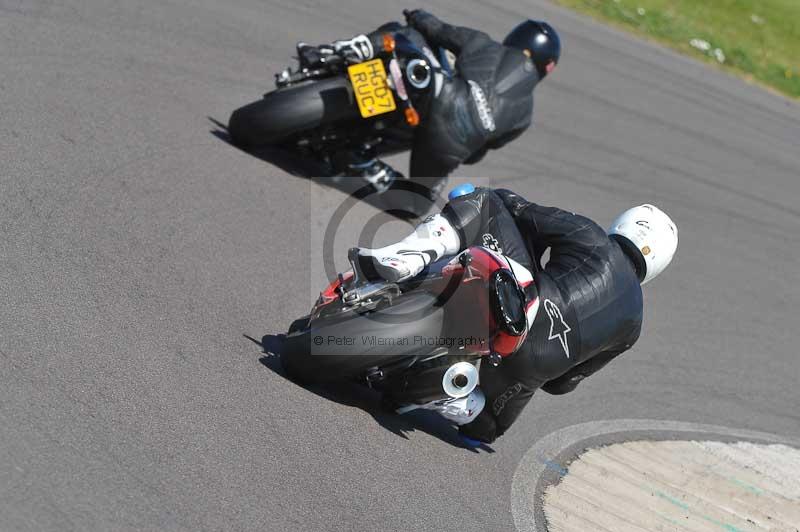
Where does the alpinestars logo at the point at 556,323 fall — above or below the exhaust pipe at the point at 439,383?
above

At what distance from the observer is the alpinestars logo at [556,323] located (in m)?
4.48

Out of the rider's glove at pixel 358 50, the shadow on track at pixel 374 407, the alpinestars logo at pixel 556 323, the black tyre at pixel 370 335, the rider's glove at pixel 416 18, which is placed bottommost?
the shadow on track at pixel 374 407

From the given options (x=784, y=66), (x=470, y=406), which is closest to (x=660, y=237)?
(x=470, y=406)

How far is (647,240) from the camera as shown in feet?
15.8

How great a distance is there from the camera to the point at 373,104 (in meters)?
6.54

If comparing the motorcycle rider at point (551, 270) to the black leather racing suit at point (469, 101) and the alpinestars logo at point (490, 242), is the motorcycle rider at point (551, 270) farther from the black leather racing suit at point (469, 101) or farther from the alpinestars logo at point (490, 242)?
the black leather racing suit at point (469, 101)

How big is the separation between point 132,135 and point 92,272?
189 centimetres

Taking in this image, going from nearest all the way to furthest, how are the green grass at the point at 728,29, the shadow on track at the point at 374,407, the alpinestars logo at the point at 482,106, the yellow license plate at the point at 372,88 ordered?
the shadow on track at the point at 374,407
the yellow license plate at the point at 372,88
the alpinestars logo at the point at 482,106
the green grass at the point at 728,29

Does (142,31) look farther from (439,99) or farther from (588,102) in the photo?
(588,102)

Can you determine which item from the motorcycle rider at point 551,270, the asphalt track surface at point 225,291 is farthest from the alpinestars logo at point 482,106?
the motorcycle rider at point 551,270

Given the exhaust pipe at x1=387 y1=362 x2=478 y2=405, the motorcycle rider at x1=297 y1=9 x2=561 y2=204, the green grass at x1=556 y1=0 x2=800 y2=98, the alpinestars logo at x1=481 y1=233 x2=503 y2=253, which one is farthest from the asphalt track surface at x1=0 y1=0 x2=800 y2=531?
the green grass at x1=556 y1=0 x2=800 y2=98

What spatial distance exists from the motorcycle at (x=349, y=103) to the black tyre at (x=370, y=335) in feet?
8.16

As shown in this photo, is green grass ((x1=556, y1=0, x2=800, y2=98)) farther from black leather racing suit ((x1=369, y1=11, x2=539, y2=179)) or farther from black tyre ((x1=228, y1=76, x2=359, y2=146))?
black tyre ((x1=228, y1=76, x2=359, y2=146))

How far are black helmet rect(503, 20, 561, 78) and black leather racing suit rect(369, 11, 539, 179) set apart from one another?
3.6 inches
